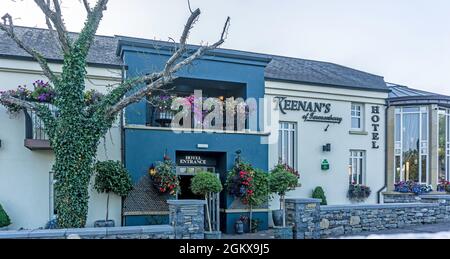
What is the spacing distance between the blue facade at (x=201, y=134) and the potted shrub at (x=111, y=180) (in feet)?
1.54

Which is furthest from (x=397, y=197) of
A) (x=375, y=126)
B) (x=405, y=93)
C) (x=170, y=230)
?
(x=170, y=230)

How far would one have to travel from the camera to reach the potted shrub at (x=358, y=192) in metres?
13.1

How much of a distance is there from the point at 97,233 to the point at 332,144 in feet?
30.5

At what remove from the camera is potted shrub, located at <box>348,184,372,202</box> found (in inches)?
517

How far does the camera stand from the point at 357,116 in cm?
1386

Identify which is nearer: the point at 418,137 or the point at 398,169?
the point at 398,169

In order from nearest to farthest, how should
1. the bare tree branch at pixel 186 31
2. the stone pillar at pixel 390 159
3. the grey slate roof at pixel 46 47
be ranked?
the bare tree branch at pixel 186 31, the grey slate roof at pixel 46 47, the stone pillar at pixel 390 159

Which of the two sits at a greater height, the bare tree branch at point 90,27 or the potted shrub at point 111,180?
the bare tree branch at point 90,27

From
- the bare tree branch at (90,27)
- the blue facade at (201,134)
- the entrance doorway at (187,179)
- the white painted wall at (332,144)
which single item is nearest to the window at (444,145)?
the white painted wall at (332,144)

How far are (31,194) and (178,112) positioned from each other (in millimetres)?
4253

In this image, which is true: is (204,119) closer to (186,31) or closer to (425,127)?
(186,31)

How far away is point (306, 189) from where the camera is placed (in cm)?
1256

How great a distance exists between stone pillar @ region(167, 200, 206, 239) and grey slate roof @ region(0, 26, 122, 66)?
192 inches

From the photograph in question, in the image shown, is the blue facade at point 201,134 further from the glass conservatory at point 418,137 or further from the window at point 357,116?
the glass conservatory at point 418,137
